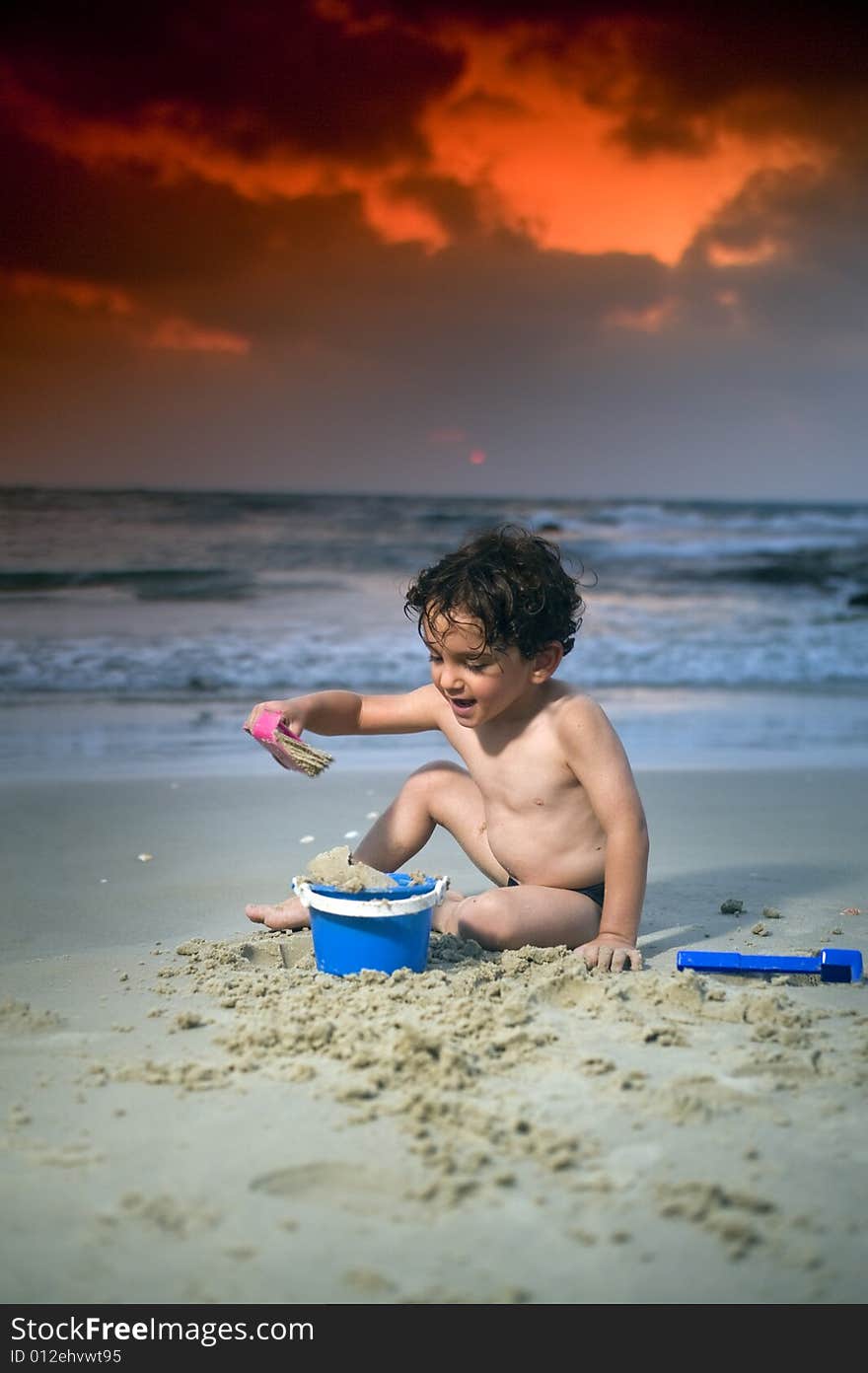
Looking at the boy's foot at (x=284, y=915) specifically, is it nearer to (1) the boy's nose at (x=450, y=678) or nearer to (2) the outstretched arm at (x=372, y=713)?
(2) the outstretched arm at (x=372, y=713)

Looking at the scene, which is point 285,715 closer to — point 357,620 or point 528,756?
point 528,756

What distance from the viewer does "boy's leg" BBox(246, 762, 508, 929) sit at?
3291 millimetres

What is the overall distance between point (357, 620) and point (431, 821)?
359 inches

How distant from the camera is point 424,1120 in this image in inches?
73.7

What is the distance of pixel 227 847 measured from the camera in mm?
4324

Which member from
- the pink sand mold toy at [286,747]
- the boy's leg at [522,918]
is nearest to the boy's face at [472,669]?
the pink sand mold toy at [286,747]

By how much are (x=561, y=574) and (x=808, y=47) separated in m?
12.5

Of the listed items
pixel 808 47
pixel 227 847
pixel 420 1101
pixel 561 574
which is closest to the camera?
pixel 420 1101

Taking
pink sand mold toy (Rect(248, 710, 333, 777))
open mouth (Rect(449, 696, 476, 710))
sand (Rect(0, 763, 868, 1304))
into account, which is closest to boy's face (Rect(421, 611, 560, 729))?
open mouth (Rect(449, 696, 476, 710))

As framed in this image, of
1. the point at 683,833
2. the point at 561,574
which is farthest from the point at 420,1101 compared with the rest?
the point at 683,833

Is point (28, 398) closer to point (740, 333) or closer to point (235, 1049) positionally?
point (740, 333)

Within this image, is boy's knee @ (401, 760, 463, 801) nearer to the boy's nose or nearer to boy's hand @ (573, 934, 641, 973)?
→ the boy's nose

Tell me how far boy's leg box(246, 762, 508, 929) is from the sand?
380 mm

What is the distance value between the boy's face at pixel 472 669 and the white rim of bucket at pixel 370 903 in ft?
1.62
